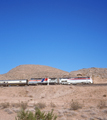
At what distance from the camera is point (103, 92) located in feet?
109

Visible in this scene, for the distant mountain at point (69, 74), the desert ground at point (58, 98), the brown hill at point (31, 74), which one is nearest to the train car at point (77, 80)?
the desert ground at point (58, 98)

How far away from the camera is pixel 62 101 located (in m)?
28.4

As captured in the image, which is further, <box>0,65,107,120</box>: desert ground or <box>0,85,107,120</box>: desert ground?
<box>0,65,107,120</box>: desert ground

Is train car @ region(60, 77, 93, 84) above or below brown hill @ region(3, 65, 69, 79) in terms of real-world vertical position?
below

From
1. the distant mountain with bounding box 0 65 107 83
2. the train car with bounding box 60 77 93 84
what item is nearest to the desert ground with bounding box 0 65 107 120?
the train car with bounding box 60 77 93 84

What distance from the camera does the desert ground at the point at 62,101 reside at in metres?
15.5

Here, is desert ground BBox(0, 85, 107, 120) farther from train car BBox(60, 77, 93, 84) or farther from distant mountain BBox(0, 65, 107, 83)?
distant mountain BBox(0, 65, 107, 83)

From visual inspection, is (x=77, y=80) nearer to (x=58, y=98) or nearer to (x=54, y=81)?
(x=54, y=81)

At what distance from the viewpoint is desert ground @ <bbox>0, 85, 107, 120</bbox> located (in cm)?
1549

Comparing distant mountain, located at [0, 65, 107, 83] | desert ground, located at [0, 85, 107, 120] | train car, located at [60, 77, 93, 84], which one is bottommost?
desert ground, located at [0, 85, 107, 120]

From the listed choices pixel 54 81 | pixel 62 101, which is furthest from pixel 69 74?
pixel 62 101

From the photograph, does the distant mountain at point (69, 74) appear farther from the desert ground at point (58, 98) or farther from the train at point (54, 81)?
the desert ground at point (58, 98)

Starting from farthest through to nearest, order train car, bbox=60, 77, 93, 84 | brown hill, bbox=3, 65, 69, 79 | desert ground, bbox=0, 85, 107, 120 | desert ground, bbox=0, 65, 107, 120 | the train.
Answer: brown hill, bbox=3, 65, 69, 79 → the train → train car, bbox=60, 77, 93, 84 → desert ground, bbox=0, 65, 107, 120 → desert ground, bbox=0, 85, 107, 120

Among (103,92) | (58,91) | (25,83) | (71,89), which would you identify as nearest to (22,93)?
(58,91)
